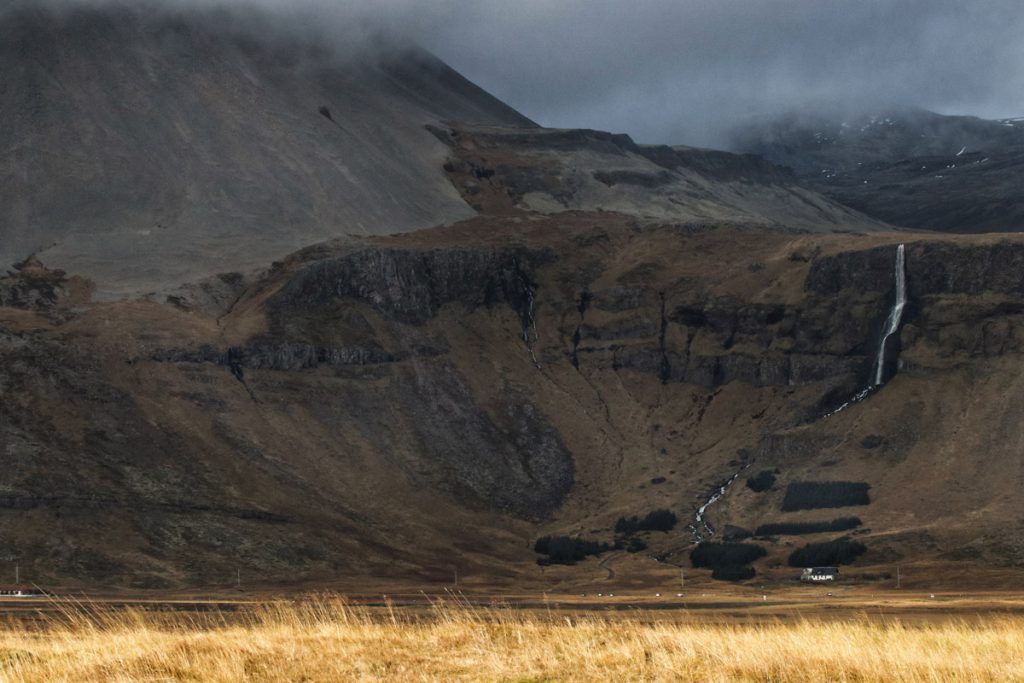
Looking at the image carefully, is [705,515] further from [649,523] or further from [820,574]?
[820,574]

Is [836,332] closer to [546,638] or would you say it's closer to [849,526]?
[849,526]

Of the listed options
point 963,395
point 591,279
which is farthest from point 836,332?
point 591,279

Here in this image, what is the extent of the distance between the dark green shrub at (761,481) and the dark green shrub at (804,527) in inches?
310

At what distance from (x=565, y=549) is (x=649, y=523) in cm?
1052

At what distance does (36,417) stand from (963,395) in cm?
9665

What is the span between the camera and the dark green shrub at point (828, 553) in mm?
118375

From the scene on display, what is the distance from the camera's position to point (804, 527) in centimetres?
12825

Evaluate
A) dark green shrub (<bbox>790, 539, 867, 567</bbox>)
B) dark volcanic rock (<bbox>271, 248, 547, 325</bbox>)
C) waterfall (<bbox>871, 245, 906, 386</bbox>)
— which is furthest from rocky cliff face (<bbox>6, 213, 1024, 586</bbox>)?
dark green shrub (<bbox>790, 539, 867, 567</bbox>)

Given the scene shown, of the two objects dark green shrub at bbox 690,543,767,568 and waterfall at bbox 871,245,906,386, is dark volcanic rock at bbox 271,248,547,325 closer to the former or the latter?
waterfall at bbox 871,245,906,386

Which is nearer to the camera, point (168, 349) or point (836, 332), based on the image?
point (168, 349)

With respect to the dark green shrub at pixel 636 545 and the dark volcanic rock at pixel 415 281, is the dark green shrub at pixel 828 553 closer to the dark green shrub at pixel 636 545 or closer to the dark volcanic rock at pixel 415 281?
the dark green shrub at pixel 636 545

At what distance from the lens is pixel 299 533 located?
12131 centimetres

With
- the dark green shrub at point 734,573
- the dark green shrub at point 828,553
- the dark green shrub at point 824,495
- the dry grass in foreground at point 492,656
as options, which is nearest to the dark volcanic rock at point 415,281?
the dark green shrub at point 824,495

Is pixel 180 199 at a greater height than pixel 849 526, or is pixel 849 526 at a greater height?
pixel 180 199
